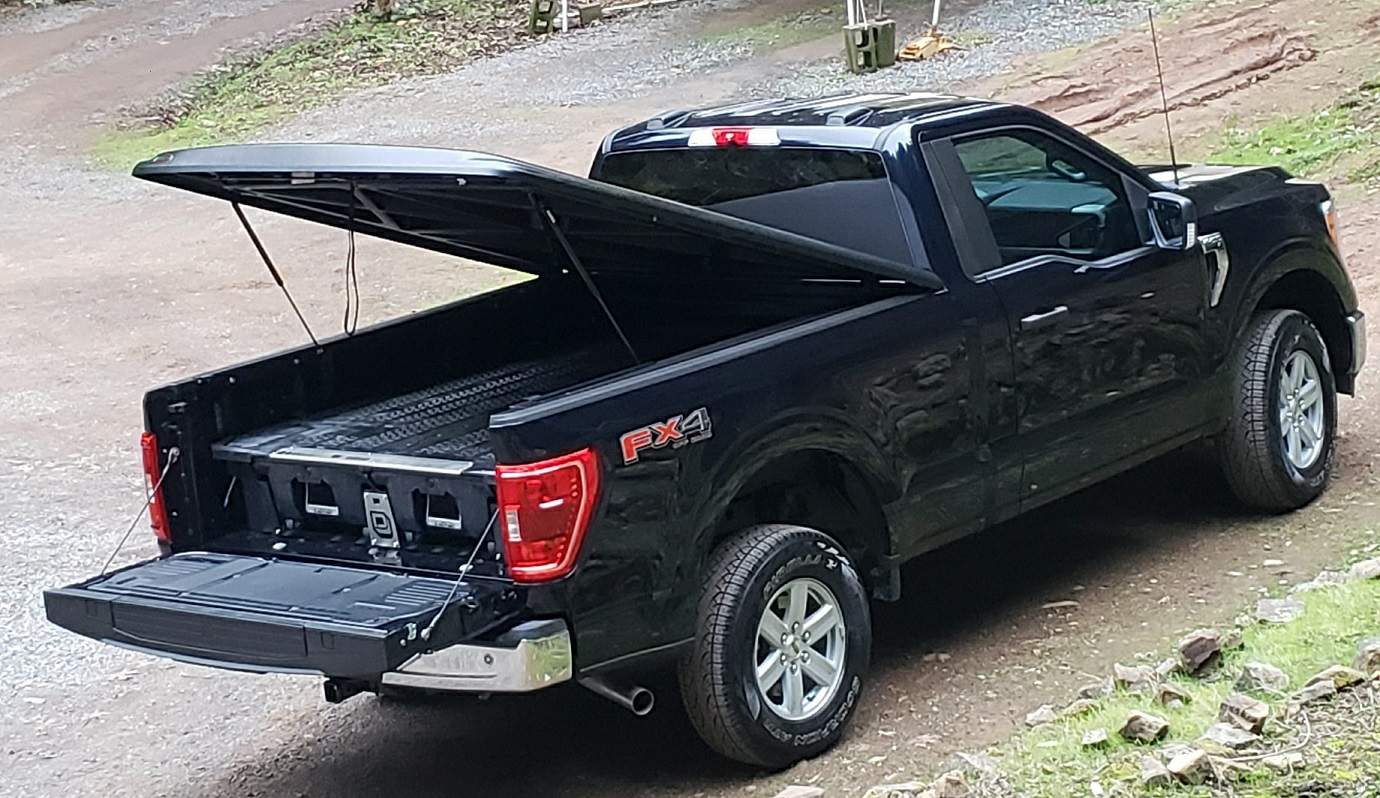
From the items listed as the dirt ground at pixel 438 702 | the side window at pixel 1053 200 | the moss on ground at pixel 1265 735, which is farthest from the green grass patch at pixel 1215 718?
the side window at pixel 1053 200

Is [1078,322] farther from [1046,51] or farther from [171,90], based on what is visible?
[171,90]

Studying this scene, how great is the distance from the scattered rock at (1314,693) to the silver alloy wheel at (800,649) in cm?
147

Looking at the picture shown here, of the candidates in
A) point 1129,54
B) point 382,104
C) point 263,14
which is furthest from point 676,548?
point 263,14

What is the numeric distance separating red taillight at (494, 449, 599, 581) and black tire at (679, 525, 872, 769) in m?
0.54

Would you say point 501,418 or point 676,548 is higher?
point 501,418

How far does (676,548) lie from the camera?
517 cm

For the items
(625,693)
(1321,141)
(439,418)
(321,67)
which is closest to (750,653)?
(625,693)

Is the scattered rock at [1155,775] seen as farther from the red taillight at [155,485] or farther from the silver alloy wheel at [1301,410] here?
the silver alloy wheel at [1301,410]

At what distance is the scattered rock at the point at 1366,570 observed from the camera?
603cm

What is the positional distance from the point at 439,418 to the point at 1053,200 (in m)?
2.44

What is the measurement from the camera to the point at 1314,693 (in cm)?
446

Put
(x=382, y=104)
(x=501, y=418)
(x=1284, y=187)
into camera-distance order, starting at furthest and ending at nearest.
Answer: (x=382, y=104), (x=1284, y=187), (x=501, y=418)

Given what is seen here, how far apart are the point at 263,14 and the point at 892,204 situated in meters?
26.0

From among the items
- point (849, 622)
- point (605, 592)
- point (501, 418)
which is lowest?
point (849, 622)
